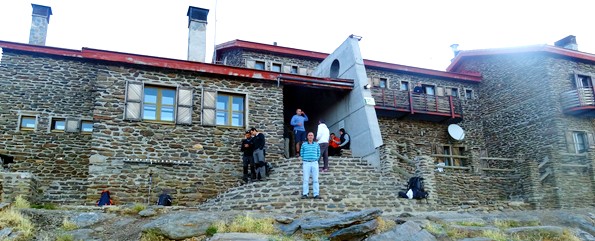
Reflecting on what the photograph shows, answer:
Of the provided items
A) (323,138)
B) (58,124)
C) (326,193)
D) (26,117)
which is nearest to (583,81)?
(323,138)

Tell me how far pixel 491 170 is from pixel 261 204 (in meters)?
12.4

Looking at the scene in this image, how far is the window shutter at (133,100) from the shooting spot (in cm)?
1495

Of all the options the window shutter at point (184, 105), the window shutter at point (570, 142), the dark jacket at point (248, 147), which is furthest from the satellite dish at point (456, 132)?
the window shutter at point (184, 105)

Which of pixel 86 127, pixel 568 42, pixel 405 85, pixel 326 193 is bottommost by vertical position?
pixel 326 193

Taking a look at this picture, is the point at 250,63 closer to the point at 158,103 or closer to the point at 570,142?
the point at 158,103

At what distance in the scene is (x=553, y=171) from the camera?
2019cm

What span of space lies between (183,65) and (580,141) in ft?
56.0

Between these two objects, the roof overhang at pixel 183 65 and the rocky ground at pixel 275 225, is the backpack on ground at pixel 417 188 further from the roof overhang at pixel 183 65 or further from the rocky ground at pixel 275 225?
the roof overhang at pixel 183 65

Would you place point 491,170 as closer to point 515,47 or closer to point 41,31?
point 515,47

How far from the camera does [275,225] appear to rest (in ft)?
31.9

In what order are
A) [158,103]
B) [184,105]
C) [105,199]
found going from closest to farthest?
1. [105,199]
2. [158,103]
3. [184,105]

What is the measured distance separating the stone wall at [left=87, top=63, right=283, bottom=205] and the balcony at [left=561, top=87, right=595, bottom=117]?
13.2m

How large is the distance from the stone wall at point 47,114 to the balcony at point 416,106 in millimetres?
11814

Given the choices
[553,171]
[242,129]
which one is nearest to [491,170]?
[553,171]
